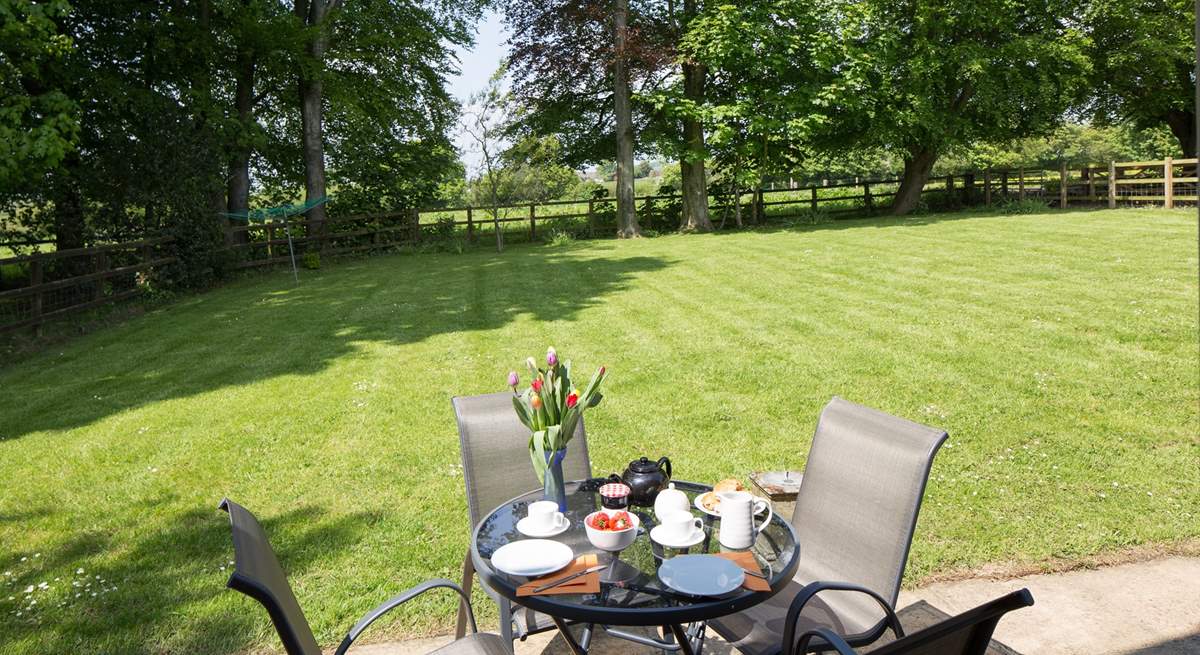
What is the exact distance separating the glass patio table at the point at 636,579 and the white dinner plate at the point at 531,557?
3 cm

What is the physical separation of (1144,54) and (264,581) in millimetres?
24205

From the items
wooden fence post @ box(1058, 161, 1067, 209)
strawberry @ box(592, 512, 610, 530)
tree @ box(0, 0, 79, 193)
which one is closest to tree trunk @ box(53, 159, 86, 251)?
tree @ box(0, 0, 79, 193)

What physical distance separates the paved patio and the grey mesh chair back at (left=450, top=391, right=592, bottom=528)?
605 millimetres

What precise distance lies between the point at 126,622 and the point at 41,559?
972 mm

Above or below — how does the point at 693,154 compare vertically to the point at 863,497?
above

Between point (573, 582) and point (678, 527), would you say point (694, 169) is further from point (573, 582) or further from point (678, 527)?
point (573, 582)

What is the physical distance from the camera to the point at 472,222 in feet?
64.2

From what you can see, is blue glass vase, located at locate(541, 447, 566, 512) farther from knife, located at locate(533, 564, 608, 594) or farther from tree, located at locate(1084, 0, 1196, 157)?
tree, located at locate(1084, 0, 1196, 157)

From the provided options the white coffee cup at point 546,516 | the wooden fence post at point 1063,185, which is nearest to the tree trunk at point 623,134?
the wooden fence post at point 1063,185

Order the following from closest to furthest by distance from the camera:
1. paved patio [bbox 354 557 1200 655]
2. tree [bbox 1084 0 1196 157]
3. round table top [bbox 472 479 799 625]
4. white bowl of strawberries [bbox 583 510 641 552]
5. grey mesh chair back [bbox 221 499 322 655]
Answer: grey mesh chair back [bbox 221 499 322 655] → round table top [bbox 472 479 799 625] → white bowl of strawberries [bbox 583 510 641 552] → paved patio [bbox 354 557 1200 655] → tree [bbox 1084 0 1196 157]

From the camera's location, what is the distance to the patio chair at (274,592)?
157cm

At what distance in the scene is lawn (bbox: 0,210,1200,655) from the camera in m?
3.42

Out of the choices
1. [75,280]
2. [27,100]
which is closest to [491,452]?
[27,100]

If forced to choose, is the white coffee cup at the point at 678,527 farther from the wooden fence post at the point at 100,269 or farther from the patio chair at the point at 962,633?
the wooden fence post at the point at 100,269
